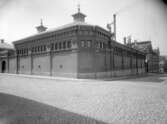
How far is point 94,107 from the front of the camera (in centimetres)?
560

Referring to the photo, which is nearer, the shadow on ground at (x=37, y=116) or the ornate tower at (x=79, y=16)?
the shadow on ground at (x=37, y=116)

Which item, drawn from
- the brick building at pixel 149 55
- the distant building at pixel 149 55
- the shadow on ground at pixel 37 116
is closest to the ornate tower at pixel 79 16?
the shadow on ground at pixel 37 116

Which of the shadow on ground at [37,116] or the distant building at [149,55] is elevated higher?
the distant building at [149,55]

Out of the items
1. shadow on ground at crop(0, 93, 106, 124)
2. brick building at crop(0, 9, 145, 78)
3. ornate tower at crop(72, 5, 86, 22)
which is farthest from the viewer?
ornate tower at crop(72, 5, 86, 22)

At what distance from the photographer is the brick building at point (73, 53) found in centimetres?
1998

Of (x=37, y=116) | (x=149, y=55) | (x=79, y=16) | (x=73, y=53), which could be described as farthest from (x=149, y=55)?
(x=37, y=116)

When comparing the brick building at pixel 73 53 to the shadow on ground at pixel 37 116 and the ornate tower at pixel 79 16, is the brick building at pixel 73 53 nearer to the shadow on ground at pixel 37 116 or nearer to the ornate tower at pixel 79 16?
the ornate tower at pixel 79 16

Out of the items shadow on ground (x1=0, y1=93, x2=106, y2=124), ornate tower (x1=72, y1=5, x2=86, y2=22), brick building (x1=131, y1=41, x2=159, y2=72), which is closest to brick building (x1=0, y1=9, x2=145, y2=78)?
ornate tower (x1=72, y1=5, x2=86, y2=22)

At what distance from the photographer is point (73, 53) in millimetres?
20312

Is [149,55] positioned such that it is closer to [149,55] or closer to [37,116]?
[149,55]

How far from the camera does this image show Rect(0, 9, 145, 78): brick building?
20.0 meters

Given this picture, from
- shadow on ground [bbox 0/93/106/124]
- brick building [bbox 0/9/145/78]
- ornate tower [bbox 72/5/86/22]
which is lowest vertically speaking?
shadow on ground [bbox 0/93/106/124]

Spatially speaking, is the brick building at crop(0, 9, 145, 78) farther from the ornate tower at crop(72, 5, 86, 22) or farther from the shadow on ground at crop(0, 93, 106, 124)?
the shadow on ground at crop(0, 93, 106, 124)

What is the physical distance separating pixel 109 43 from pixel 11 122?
23342 millimetres
